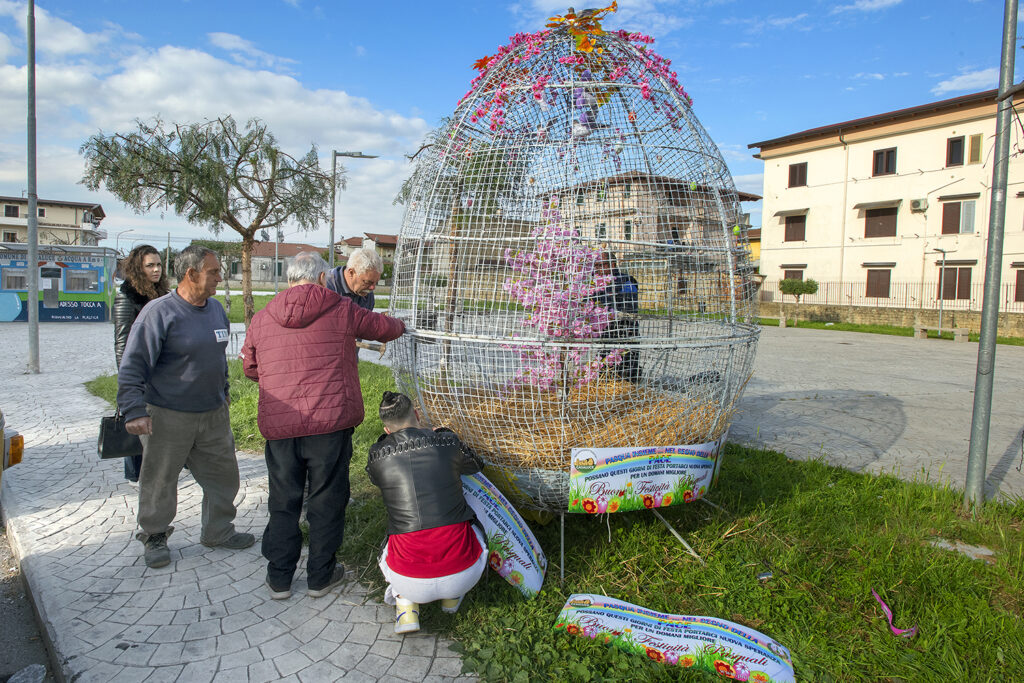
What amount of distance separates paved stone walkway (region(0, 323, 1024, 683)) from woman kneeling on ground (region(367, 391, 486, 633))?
0.90ft

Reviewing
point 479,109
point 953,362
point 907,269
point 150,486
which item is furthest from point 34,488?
point 907,269

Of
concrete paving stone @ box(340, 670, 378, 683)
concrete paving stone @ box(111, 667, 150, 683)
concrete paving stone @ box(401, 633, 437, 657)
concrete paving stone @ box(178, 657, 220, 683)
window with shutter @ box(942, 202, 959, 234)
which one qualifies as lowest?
concrete paving stone @ box(111, 667, 150, 683)

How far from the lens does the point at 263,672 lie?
8.77 feet

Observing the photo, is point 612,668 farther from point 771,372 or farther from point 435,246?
point 771,372

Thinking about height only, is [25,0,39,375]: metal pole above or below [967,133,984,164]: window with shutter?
below

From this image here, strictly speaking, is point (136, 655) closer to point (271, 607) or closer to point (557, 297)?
point (271, 607)

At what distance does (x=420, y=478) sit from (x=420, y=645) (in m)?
0.78

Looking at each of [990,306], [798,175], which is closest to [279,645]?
[990,306]

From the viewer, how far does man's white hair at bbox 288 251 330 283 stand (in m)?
3.21

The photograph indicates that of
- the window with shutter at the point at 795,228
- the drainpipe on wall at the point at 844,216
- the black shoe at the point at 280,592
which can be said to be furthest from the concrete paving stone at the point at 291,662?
the window with shutter at the point at 795,228

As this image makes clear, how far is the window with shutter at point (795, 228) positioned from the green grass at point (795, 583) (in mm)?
29304

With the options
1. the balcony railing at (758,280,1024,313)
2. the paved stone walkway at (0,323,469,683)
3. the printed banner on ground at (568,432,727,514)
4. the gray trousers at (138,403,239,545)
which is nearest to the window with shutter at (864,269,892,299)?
the balcony railing at (758,280,1024,313)

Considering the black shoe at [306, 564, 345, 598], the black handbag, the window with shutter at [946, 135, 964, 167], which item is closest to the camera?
the black shoe at [306, 564, 345, 598]

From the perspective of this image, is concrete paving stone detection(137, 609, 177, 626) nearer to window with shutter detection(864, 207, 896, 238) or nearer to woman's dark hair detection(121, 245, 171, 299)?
woman's dark hair detection(121, 245, 171, 299)
